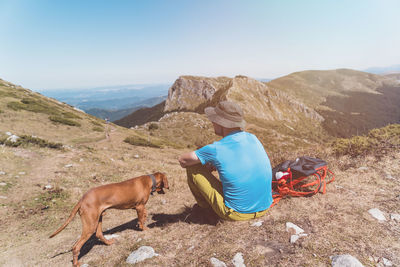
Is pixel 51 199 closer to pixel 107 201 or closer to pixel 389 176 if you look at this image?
pixel 107 201

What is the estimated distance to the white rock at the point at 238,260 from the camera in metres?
2.53

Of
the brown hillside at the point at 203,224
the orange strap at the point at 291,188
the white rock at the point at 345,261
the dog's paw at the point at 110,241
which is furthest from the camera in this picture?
the orange strap at the point at 291,188

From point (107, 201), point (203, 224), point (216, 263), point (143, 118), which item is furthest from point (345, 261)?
point (143, 118)

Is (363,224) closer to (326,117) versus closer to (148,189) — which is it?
(148,189)

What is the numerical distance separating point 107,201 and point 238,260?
257 centimetres

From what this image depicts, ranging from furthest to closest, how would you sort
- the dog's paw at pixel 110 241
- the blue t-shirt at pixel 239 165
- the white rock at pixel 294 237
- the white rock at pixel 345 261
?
the dog's paw at pixel 110 241 < the blue t-shirt at pixel 239 165 < the white rock at pixel 294 237 < the white rock at pixel 345 261

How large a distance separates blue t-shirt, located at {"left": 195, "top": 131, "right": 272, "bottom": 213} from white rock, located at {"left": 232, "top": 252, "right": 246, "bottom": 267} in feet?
2.58

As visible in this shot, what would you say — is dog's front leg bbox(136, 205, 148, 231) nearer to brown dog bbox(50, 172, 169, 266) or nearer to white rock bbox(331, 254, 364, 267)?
brown dog bbox(50, 172, 169, 266)

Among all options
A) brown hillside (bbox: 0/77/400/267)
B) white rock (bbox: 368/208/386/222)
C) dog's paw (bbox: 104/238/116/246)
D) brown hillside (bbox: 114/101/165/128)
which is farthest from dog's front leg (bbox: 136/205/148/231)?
brown hillside (bbox: 114/101/165/128)

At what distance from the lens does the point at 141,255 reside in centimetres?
306

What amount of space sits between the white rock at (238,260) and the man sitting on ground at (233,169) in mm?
740

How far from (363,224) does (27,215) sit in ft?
26.2

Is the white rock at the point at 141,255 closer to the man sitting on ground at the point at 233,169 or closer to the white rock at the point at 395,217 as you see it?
the man sitting on ground at the point at 233,169

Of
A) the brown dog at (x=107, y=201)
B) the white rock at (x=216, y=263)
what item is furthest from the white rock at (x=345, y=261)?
the brown dog at (x=107, y=201)
